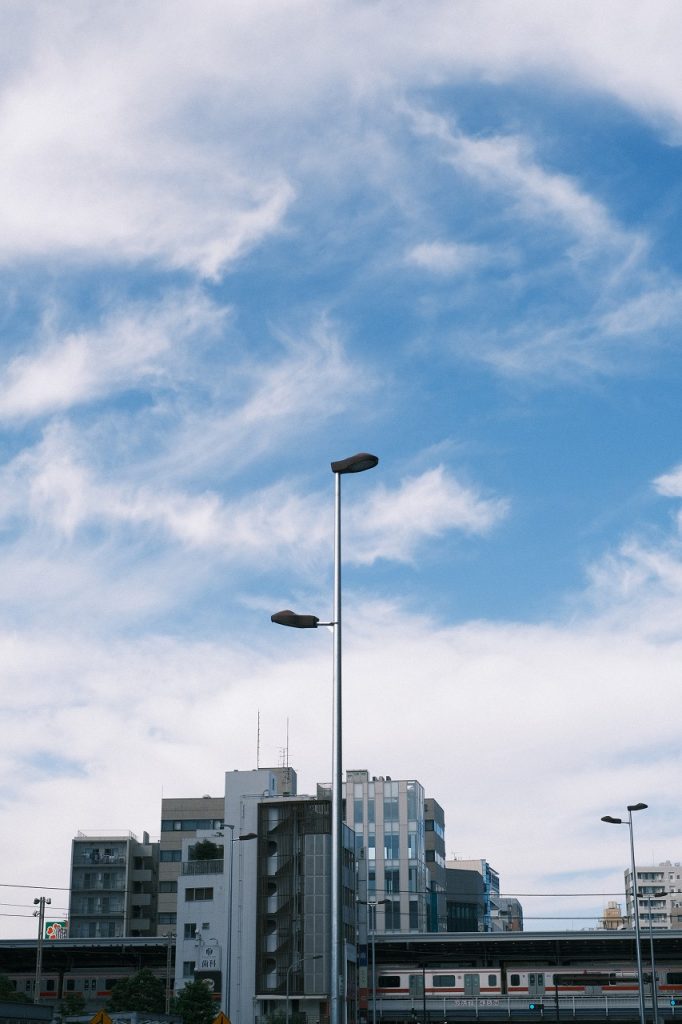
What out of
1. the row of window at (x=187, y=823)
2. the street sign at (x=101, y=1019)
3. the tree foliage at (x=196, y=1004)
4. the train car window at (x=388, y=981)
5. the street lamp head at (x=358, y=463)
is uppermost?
the row of window at (x=187, y=823)

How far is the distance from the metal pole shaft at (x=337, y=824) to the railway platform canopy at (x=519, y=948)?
84.4m

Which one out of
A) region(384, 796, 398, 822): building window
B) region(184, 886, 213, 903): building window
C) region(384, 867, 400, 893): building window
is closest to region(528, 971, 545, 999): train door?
region(184, 886, 213, 903): building window

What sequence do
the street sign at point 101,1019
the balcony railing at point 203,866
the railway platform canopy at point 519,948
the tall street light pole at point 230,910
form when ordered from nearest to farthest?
1. the street sign at point 101,1019
2. the tall street light pole at point 230,910
3. the balcony railing at point 203,866
4. the railway platform canopy at point 519,948

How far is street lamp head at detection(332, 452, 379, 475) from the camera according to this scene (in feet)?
78.6

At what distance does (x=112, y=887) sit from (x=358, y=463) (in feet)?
433

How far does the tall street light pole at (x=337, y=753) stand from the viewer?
2195 cm

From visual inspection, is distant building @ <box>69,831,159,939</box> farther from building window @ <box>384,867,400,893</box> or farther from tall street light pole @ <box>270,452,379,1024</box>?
tall street light pole @ <box>270,452,379,1024</box>

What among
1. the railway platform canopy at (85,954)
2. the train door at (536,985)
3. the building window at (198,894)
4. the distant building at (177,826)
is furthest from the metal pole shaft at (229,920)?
the distant building at (177,826)

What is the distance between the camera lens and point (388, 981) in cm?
10388

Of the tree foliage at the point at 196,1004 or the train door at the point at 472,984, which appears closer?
the tree foliage at the point at 196,1004

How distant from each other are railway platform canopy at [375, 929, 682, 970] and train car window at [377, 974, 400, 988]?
120 cm

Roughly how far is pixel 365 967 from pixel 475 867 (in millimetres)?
94181

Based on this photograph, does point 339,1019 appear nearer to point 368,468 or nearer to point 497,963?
point 368,468

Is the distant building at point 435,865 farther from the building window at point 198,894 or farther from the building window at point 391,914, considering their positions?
the building window at point 198,894
